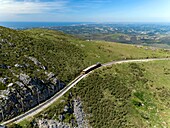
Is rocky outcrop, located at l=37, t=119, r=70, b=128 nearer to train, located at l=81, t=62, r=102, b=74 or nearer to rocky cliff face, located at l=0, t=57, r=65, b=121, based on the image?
rocky cliff face, located at l=0, t=57, r=65, b=121

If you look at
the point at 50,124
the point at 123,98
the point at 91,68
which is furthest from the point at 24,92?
the point at 123,98

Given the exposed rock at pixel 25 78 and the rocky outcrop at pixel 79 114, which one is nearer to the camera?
the rocky outcrop at pixel 79 114

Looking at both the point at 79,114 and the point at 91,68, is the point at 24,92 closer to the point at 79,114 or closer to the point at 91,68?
the point at 79,114

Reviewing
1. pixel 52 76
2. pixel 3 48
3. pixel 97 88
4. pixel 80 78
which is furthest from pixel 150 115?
pixel 3 48

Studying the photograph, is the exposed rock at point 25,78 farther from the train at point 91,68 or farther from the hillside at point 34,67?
the train at point 91,68

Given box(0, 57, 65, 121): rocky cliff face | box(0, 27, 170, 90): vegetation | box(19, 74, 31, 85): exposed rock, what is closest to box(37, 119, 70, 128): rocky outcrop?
box(0, 57, 65, 121): rocky cliff face

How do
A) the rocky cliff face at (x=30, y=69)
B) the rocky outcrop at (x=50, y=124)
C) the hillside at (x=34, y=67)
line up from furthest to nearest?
the hillside at (x=34, y=67) → the rocky cliff face at (x=30, y=69) → the rocky outcrop at (x=50, y=124)

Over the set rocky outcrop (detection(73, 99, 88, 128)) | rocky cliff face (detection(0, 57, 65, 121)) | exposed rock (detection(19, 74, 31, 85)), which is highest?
exposed rock (detection(19, 74, 31, 85))

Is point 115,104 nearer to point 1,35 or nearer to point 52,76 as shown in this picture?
point 52,76

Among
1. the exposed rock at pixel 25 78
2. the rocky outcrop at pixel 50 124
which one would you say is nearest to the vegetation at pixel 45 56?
the exposed rock at pixel 25 78
